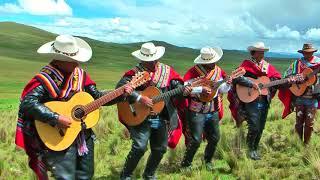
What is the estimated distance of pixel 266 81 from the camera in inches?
420

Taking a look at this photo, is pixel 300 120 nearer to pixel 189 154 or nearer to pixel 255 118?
pixel 255 118

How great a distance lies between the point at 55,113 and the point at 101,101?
2.53 feet

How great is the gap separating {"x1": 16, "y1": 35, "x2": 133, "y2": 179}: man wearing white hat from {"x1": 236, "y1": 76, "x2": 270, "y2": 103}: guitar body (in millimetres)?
4645

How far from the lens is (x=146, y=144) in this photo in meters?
8.51

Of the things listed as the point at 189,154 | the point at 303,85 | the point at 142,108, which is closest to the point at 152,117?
the point at 142,108

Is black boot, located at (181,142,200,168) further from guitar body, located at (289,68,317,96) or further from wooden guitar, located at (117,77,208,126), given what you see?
guitar body, located at (289,68,317,96)

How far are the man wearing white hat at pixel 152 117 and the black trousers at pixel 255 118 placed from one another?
7.07 feet

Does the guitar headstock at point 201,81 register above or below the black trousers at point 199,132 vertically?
above

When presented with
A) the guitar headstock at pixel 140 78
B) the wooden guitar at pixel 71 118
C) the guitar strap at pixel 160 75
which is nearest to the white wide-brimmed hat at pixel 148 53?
the guitar strap at pixel 160 75

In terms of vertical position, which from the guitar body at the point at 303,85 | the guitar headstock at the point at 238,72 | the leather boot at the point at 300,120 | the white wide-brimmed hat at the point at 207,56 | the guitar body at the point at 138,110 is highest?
the white wide-brimmed hat at the point at 207,56

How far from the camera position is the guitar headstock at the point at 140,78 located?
25.7 ft

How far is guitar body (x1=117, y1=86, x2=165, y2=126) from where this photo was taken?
27.8 ft

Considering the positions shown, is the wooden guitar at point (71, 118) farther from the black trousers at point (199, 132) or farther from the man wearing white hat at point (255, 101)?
the man wearing white hat at point (255, 101)

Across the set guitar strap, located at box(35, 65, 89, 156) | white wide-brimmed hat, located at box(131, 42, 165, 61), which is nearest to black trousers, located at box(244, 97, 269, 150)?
white wide-brimmed hat, located at box(131, 42, 165, 61)
